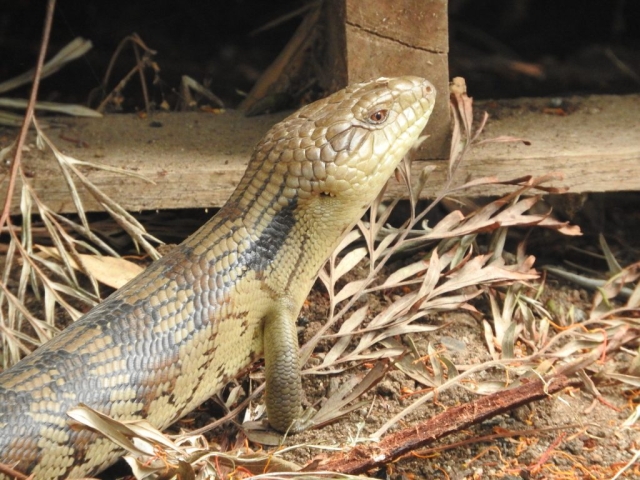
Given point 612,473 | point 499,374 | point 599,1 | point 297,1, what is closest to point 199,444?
point 499,374

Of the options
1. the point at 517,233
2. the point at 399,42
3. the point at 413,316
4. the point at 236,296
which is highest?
the point at 399,42

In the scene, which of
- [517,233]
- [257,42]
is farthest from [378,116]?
[257,42]

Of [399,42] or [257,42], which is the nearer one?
[399,42]

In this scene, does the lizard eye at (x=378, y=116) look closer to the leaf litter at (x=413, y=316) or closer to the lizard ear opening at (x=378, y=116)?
the lizard ear opening at (x=378, y=116)

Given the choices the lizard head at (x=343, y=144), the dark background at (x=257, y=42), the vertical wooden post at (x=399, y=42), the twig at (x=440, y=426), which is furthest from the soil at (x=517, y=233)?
Answer: the vertical wooden post at (x=399, y=42)

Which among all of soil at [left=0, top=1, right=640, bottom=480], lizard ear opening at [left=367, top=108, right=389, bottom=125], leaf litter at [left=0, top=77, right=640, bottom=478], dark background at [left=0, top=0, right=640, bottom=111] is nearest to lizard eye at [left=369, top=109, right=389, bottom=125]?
lizard ear opening at [left=367, top=108, right=389, bottom=125]

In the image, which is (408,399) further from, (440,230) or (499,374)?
(440,230)

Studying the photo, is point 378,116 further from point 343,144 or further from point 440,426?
point 440,426
